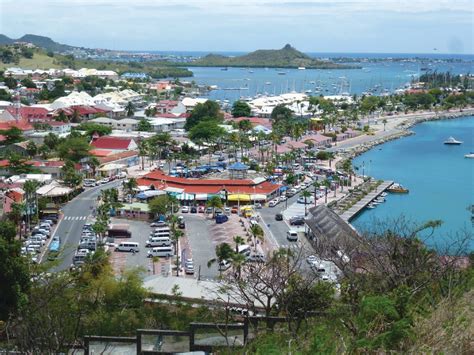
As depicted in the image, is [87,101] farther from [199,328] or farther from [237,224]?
[199,328]

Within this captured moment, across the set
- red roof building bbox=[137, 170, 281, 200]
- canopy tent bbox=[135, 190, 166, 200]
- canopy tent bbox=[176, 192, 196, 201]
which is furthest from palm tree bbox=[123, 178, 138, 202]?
canopy tent bbox=[176, 192, 196, 201]

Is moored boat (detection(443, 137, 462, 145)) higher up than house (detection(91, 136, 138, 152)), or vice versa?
house (detection(91, 136, 138, 152))

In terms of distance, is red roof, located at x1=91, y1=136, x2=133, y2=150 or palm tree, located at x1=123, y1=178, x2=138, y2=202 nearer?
palm tree, located at x1=123, y1=178, x2=138, y2=202

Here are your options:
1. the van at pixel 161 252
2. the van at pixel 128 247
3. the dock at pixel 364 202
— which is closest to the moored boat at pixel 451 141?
the dock at pixel 364 202

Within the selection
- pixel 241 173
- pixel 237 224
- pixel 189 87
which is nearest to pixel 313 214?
pixel 237 224

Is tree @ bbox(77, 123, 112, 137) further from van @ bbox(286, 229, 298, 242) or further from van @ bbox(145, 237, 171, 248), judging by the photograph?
van @ bbox(286, 229, 298, 242)

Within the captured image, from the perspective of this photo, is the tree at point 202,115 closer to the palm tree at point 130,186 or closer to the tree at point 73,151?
the tree at point 73,151
